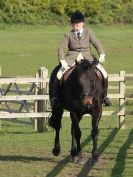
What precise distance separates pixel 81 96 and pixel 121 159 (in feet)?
5.37

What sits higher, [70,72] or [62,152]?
[70,72]

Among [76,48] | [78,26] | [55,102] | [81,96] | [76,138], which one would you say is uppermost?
[78,26]

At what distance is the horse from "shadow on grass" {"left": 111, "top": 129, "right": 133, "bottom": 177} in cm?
39

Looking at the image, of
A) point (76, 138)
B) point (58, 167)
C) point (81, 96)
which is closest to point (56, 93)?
point (76, 138)

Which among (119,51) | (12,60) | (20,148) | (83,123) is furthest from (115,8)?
(20,148)

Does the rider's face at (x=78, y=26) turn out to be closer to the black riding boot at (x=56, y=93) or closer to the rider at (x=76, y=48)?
the rider at (x=76, y=48)

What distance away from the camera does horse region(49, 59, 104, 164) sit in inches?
385

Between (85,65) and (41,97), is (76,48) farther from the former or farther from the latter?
(41,97)

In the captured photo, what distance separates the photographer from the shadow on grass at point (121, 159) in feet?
32.1

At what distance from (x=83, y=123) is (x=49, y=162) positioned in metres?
5.71

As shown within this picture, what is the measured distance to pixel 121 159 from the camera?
10812mm

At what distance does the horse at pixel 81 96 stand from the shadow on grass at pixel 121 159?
15.4 inches

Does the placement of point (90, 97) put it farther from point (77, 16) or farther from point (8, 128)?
point (8, 128)

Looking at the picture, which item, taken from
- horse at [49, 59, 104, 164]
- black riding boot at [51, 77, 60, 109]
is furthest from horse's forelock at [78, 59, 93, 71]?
black riding boot at [51, 77, 60, 109]
